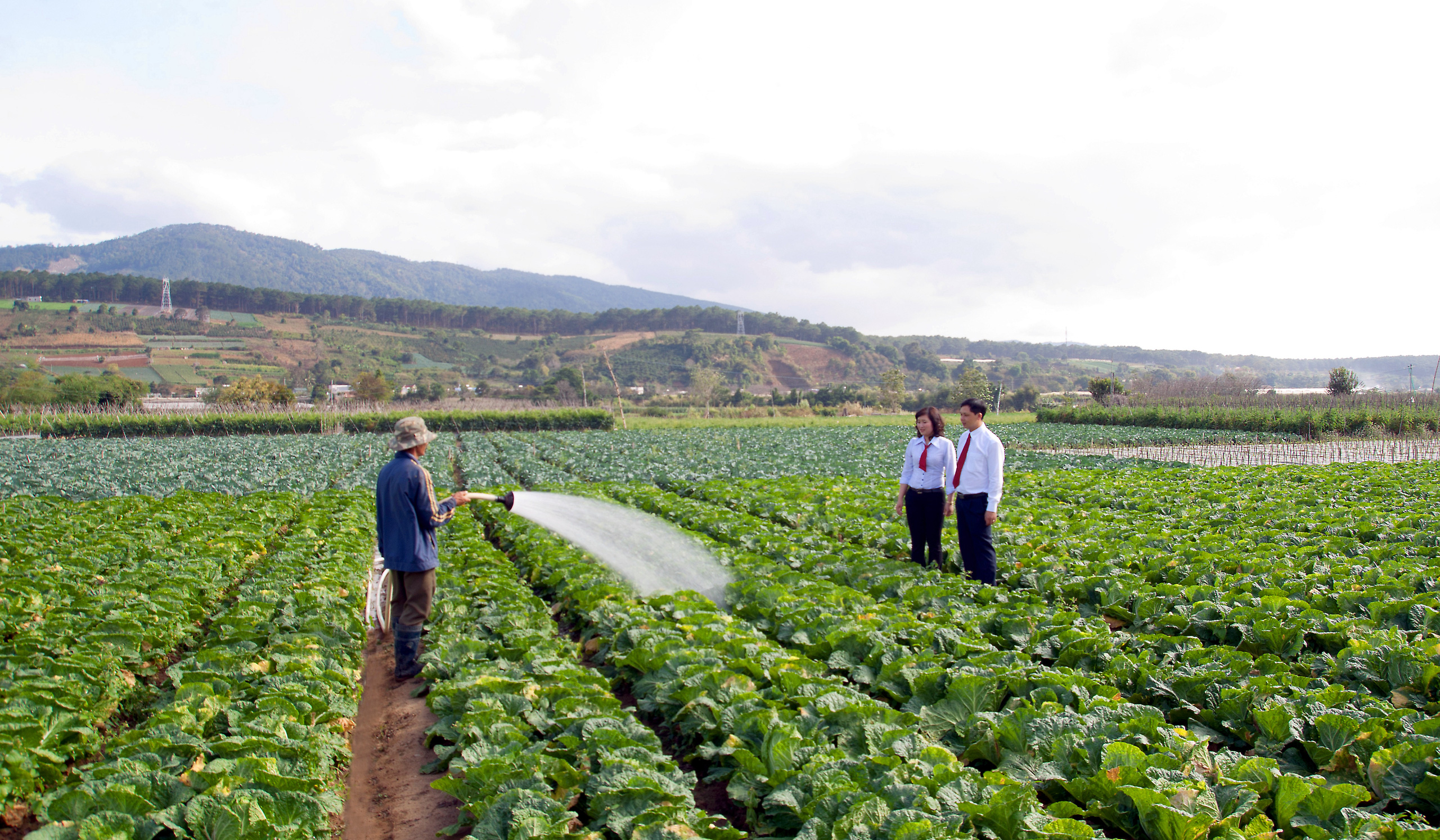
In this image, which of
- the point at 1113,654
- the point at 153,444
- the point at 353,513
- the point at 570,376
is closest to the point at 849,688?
the point at 1113,654

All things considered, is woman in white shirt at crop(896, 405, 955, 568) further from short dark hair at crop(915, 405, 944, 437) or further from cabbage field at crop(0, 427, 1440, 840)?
cabbage field at crop(0, 427, 1440, 840)

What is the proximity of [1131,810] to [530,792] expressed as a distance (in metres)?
2.65

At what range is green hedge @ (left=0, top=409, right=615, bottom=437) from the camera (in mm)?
38250

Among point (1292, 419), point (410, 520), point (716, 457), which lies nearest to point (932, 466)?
point (410, 520)

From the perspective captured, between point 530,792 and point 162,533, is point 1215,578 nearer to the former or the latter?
point 530,792

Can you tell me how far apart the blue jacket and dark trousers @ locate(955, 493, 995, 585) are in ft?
15.5

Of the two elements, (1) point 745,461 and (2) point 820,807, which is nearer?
(2) point 820,807

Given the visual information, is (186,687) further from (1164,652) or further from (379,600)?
(1164,652)

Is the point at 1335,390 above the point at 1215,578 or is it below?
above

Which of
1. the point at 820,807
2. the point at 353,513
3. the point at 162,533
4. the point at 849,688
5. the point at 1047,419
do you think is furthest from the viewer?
the point at 1047,419

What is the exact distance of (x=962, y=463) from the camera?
7.07 meters

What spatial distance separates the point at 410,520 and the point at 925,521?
5.05 metres

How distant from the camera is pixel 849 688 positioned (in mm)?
4316

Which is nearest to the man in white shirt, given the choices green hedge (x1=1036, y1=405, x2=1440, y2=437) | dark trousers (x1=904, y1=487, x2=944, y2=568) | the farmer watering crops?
dark trousers (x1=904, y1=487, x2=944, y2=568)
